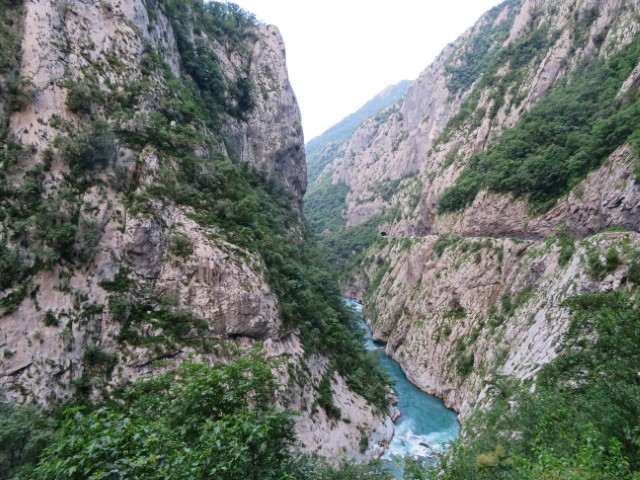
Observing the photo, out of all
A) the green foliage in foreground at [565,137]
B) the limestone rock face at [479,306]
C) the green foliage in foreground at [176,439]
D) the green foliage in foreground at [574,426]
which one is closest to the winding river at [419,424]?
the limestone rock face at [479,306]

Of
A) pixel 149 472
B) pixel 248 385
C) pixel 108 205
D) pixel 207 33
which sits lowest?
pixel 248 385

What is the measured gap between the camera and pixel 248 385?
768 centimetres

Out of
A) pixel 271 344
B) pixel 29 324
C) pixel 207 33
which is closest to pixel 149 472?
pixel 29 324

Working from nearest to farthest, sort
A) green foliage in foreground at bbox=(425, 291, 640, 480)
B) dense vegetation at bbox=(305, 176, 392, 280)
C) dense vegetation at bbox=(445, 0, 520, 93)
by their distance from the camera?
green foliage in foreground at bbox=(425, 291, 640, 480) → dense vegetation at bbox=(305, 176, 392, 280) → dense vegetation at bbox=(445, 0, 520, 93)

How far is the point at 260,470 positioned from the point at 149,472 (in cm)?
198

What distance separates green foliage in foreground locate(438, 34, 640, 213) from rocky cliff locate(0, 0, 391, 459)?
73.6ft

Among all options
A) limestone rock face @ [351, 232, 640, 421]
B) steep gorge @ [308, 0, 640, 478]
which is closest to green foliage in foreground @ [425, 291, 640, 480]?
steep gorge @ [308, 0, 640, 478]

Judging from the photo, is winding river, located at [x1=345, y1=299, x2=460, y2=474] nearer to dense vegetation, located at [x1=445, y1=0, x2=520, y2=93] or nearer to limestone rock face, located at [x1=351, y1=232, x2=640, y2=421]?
limestone rock face, located at [x1=351, y1=232, x2=640, y2=421]

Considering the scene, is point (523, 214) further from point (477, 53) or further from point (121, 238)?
point (477, 53)

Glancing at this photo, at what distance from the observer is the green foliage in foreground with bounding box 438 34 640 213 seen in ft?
88.8

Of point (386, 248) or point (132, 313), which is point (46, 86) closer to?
point (132, 313)

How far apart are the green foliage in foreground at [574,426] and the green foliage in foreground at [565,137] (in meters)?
19.4

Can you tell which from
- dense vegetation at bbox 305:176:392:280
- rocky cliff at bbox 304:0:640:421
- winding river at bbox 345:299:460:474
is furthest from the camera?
dense vegetation at bbox 305:176:392:280

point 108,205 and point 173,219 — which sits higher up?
point 108,205
